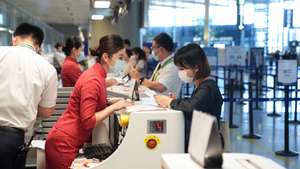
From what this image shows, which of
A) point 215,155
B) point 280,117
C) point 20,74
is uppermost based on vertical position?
point 20,74

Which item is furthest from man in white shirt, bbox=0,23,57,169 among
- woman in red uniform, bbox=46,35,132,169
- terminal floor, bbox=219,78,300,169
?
terminal floor, bbox=219,78,300,169

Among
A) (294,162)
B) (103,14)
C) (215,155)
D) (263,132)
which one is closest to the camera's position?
(215,155)

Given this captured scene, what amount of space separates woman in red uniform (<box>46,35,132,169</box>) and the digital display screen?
350mm

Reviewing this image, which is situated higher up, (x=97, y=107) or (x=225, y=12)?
(x=225, y=12)

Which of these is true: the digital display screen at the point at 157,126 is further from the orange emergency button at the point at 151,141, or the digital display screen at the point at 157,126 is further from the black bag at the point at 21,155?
the black bag at the point at 21,155

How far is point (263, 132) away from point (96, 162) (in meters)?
5.32

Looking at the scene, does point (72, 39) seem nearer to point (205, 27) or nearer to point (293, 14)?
point (293, 14)

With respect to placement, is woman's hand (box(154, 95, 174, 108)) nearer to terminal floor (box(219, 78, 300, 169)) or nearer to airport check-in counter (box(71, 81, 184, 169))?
airport check-in counter (box(71, 81, 184, 169))

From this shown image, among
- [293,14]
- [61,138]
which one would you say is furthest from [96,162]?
[293,14]

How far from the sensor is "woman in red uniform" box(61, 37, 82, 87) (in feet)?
19.7

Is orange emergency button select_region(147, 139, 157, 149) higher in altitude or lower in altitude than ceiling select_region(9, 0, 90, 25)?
lower

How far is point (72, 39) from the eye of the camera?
6.16 metres

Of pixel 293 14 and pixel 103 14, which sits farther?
pixel 103 14

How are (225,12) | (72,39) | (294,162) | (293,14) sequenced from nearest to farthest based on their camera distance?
(294,162), (72,39), (293,14), (225,12)
